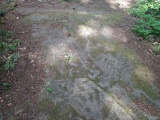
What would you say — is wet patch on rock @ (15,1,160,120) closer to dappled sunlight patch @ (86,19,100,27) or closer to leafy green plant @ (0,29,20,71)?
dappled sunlight patch @ (86,19,100,27)

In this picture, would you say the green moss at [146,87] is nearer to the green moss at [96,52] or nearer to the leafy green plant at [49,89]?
the green moss at [96,52]

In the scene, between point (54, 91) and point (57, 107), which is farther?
point (54, 91)

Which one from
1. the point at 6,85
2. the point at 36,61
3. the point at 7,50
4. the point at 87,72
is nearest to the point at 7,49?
the point at 7,50

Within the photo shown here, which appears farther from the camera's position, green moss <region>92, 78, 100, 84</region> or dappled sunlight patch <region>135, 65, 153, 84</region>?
dappled sunlight patch <region>135, 65, 153, 84</region>

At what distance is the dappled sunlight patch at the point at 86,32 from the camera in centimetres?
614

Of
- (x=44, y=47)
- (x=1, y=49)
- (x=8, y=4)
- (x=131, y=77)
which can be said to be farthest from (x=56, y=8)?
(x=131, y=77)

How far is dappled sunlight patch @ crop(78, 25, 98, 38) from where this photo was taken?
6.14 m

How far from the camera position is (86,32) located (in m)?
6.26

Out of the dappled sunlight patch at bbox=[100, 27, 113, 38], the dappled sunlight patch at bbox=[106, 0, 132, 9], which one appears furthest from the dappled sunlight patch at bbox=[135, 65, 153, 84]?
the dappled sunlight patch at bbox=[106, 0, 132, 9]

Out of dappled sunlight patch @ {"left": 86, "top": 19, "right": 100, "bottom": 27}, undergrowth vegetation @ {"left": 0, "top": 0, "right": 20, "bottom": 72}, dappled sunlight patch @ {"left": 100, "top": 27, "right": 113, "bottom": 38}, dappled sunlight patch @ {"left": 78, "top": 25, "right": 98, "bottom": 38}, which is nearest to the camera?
undergrowth vegetation @ {"left": 0, "top": 0, "right": 20, "bottom": 72}

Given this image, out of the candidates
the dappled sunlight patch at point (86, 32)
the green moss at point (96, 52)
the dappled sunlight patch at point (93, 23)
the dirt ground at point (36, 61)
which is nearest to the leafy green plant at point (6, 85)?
the dirt ground at point (36, 61)

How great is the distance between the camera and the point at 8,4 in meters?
7.38

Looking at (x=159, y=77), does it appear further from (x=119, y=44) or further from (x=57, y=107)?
(x=57, y=107)

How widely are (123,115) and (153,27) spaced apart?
155 inches
